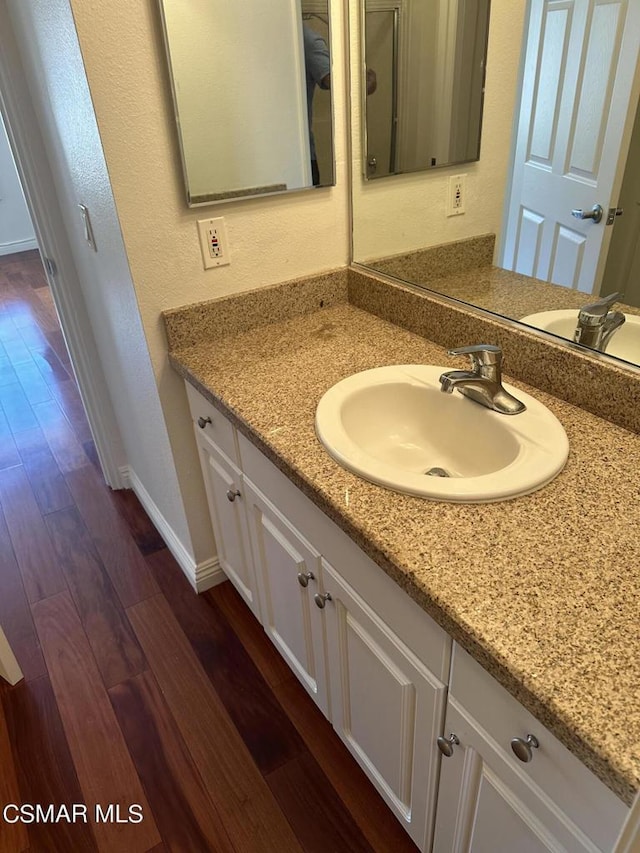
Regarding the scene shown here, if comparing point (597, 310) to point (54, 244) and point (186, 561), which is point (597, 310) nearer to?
point (186, 561)

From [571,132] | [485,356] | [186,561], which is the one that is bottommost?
[186,561]

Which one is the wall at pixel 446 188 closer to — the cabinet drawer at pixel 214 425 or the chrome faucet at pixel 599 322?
the chrome faucet at pixel 599 322

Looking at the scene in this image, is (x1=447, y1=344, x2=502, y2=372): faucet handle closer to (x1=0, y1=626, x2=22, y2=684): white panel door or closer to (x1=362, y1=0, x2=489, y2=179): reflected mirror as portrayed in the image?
(x1=362, y1=0, x2=489, y2=179): reflected mirror

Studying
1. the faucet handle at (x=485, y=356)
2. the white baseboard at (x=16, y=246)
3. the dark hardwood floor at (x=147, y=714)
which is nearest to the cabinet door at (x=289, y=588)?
the dark hardwood floor at (x=147, y=714)

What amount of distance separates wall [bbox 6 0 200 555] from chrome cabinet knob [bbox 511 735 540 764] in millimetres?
1180

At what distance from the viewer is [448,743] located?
2.89ft

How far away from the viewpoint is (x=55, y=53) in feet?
4.36

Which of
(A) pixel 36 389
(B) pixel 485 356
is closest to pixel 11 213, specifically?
(A) pixel 36 389

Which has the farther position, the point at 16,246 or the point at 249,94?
the point at 16,246

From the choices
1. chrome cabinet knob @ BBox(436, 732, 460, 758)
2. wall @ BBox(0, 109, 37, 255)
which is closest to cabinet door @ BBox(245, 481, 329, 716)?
chrome cabinet knob @ BBox(436, 732, 460, 758)

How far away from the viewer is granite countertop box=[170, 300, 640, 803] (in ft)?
2.02

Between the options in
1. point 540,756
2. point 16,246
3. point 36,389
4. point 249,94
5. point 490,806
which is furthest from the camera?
point 16,246

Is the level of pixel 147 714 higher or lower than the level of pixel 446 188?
lower

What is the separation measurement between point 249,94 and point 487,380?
2.91 ft
